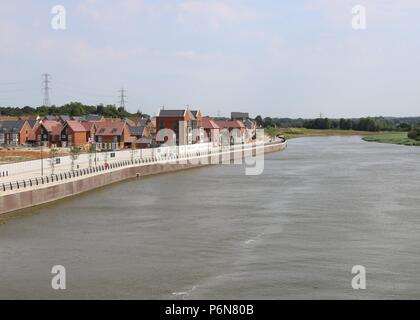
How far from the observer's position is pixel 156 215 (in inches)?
1366

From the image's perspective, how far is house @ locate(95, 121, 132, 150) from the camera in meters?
85.6

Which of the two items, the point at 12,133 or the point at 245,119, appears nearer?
the point at 12,133

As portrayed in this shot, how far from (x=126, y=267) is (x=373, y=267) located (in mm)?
9063

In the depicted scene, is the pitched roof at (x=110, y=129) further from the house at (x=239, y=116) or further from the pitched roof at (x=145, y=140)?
the house at (x=239, y=116)

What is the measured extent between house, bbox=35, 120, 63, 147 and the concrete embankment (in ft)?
79.2

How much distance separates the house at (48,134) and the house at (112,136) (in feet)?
17.6

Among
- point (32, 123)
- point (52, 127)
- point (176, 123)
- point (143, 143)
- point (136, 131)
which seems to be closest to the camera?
point (143, 143)

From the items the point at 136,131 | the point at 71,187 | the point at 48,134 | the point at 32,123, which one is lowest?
the point at 71,187

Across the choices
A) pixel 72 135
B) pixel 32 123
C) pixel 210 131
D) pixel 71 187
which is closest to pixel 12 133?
pixel 32 123

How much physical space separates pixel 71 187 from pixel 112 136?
4362cm

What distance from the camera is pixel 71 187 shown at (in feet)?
141

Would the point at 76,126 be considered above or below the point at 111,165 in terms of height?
above

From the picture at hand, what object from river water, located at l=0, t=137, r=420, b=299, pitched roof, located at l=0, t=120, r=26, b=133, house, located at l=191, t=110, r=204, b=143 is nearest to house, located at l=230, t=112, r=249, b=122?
house, located at l=191, t=110, r=204, b=143

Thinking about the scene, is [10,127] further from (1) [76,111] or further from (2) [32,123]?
(1) [76,111]
